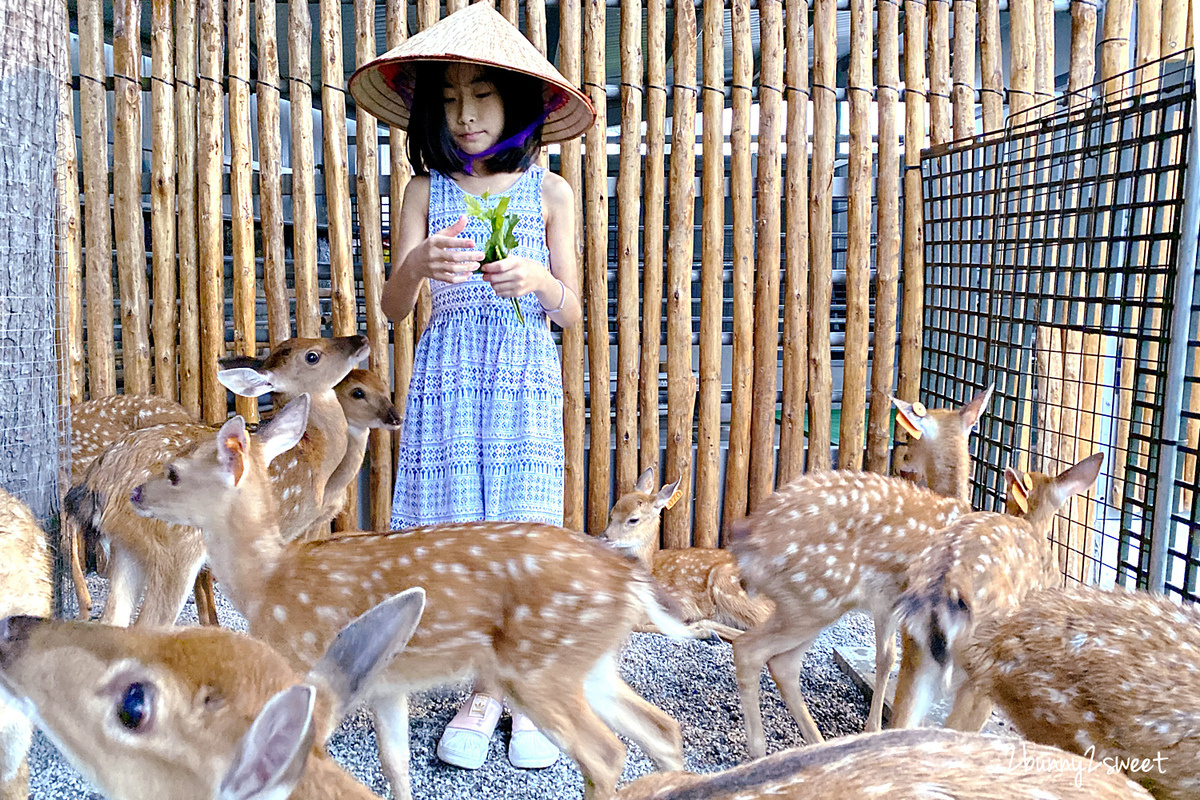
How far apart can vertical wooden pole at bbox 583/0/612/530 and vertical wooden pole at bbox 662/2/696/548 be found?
355 mm

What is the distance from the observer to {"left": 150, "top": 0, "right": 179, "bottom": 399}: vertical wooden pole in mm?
4285

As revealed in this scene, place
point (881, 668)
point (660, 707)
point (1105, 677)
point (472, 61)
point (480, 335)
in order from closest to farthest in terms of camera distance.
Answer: point (1105, 677) < point (472, 61) < point (480, 335) < point (881, 668) < point (660, 707)

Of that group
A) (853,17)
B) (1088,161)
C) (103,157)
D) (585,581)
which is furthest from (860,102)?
(103,157)

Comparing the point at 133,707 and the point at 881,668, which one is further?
the point at 881,668

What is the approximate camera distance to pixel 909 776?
3.38ft

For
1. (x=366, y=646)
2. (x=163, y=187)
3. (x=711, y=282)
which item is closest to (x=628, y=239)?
(x=711, y=282)

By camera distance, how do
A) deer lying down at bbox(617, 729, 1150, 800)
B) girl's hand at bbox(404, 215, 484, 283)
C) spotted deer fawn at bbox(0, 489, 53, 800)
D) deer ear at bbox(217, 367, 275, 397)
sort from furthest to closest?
deer ear at bbox(217, 367, 275, 397) < girl's hand at bbox(404, 215, 484, 283) < spotted deer fawn at bbox(0, 489, 53, 800) < deer lying down at bbox(617, 729, 1150, 800)

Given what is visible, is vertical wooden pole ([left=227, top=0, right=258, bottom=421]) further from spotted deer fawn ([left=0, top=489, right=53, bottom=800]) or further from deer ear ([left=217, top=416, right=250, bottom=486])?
spotted deer fawn ([left=0, top=489, right=53, bottom=800])

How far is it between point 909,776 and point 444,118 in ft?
7.88

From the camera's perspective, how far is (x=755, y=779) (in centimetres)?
104

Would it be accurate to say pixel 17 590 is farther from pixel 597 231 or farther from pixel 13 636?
pixel 597 231

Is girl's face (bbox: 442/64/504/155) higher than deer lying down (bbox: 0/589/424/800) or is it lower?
higher

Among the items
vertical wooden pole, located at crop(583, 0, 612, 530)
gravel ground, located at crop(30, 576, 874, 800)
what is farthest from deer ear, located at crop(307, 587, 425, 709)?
vertical wooden pole, located at crop(583, 0, 612, 530)

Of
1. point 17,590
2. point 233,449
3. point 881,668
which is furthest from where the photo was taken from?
point 881,668
